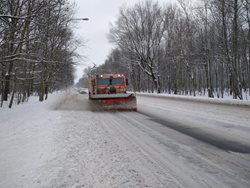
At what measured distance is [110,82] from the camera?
63.8 ft

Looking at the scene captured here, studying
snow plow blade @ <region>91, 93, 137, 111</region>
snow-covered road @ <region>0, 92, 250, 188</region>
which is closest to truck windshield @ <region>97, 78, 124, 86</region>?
snow plow blade @ <region>91, 93, 137, 111</region>

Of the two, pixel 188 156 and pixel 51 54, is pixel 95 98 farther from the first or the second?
pixel 188 156

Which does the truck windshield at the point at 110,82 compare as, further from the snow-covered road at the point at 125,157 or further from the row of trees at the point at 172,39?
the row of trees at the point at 172,39

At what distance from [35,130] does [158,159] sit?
487 cm

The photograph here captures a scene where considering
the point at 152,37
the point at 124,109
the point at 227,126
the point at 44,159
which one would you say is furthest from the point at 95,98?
the point at 152,37

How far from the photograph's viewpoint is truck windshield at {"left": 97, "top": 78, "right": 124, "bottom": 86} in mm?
19344

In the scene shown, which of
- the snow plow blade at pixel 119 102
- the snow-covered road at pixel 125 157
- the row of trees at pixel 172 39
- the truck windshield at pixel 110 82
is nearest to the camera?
the snow-covered road at pixel 125 157

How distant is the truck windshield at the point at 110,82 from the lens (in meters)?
19.3

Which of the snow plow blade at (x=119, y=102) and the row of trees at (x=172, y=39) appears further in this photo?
the row of trees at (x=172, y=39)

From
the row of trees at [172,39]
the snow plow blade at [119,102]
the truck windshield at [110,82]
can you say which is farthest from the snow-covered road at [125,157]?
the row of trees at [172,39]

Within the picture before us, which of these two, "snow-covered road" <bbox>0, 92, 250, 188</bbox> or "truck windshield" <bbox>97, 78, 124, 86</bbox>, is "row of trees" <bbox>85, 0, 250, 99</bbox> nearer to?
"truck windshield" <bbox>97, 78, 124, 86</bbox>

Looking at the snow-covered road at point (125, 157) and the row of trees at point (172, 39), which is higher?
the row of trees at point (172, 39)

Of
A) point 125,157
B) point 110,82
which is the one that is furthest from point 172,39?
point 125,157

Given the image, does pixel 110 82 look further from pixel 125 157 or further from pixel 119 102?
pixel 125 157
